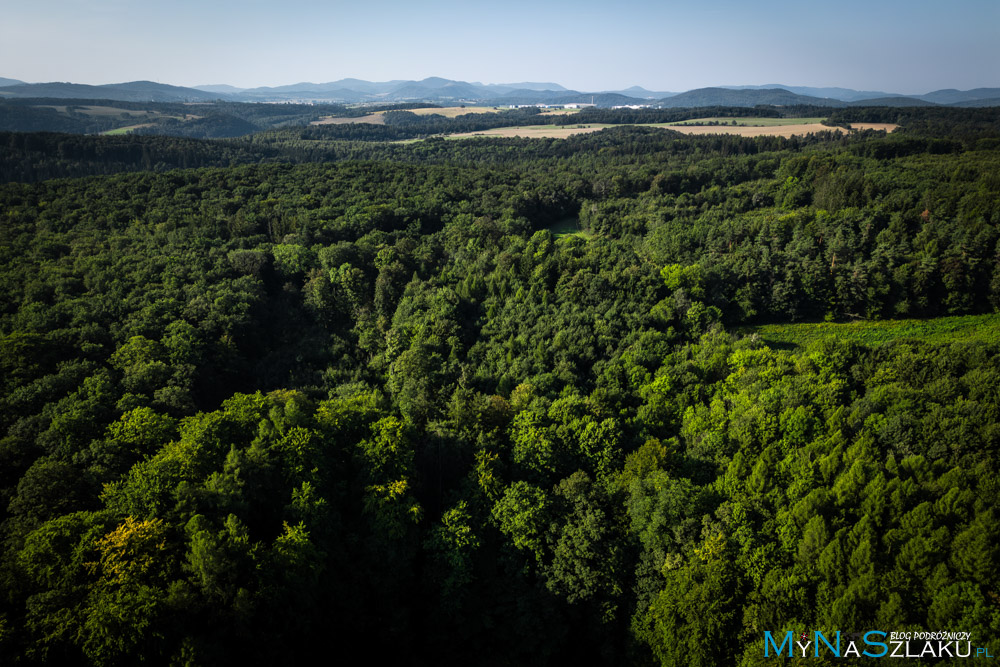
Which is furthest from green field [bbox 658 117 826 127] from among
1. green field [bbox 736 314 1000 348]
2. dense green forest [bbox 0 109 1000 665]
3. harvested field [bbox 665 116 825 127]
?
green field [bbox 736 314 1000 348]

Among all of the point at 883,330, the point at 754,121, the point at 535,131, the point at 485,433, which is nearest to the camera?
the point at 485,433

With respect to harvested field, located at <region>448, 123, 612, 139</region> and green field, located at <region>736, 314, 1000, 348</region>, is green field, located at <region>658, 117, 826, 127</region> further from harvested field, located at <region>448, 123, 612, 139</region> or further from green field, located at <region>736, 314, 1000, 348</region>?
green field, located at <region>736, 314, 1000, 348</region>

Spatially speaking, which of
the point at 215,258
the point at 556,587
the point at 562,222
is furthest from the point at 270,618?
the point at 562,222

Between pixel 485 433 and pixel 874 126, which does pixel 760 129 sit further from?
pixel 485 433

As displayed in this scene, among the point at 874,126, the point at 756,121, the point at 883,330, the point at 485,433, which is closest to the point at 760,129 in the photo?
the point at 756,121

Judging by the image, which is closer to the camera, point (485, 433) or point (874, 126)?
point (485, 433)

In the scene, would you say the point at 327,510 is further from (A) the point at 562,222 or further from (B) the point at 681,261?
(A) the point at 562,222
